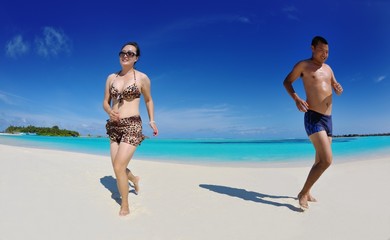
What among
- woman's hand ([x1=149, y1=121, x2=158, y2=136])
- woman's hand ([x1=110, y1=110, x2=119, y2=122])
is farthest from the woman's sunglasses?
woman's hand ([x1=149, y1=121, x2=158, y2=136])

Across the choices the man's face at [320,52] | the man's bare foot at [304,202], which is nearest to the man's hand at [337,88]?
the man's face at [320,52]

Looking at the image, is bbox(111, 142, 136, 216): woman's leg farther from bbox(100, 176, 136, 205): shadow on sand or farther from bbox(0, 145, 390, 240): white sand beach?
bbox(100, 176, 136, 205): shadow on sand

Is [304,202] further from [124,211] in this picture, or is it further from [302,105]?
[124,211]

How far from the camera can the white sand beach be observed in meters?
2.63

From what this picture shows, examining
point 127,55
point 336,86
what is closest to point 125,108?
point 127,55

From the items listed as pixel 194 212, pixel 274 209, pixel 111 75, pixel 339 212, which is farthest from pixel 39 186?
pixel 339 212

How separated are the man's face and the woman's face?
8.37 ft

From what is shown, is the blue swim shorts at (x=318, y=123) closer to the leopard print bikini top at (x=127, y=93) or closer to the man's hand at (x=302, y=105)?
the man's hand at (x=302, y=105)

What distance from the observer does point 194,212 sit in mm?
3281

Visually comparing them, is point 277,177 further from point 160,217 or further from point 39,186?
point 39,186

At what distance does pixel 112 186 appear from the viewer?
14.9 ft

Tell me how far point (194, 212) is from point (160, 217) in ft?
1.48

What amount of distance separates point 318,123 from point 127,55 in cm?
279

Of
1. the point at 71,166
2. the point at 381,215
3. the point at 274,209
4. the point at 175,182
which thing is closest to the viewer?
the point at 381,215
